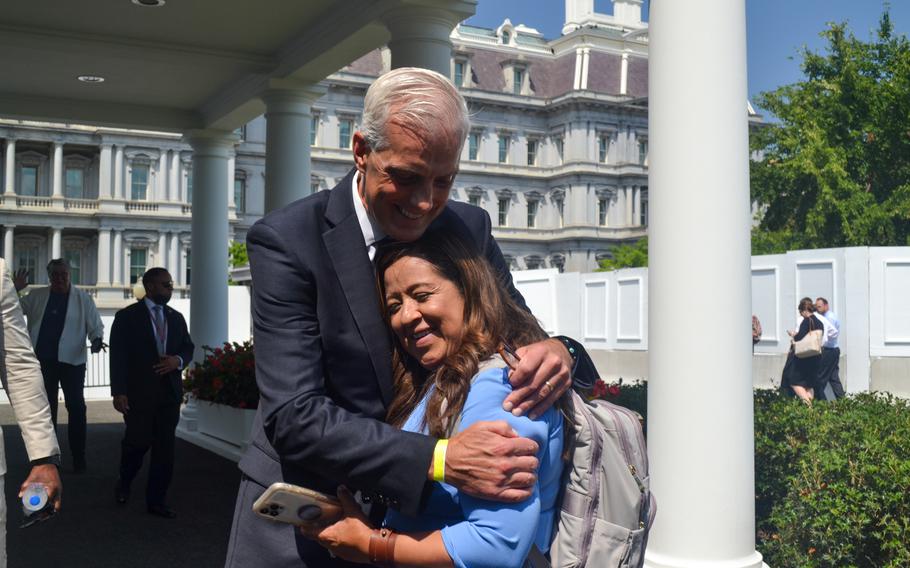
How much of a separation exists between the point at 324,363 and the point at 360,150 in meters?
0.46

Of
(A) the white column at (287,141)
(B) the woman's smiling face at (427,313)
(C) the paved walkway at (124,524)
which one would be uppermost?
(A) the white column at (287,141)

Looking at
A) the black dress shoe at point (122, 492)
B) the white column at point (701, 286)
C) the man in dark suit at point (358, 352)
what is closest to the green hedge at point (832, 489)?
the white column at point (701, 286)

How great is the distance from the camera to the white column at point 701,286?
5.13m

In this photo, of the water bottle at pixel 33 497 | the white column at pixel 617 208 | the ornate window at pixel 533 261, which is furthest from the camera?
the white column at pixel 617 208

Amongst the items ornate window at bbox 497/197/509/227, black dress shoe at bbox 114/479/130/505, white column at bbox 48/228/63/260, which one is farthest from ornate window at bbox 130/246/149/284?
black dress shoe at bbox 114/479/130/505

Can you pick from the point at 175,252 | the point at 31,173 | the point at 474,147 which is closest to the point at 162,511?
the point at 175,252

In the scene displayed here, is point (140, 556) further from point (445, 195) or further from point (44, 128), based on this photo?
point (44, 128)

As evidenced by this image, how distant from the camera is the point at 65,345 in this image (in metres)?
10.9

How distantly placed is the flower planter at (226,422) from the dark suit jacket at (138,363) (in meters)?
2.65

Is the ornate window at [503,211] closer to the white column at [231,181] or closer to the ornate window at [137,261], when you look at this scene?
the white column at [231,181]

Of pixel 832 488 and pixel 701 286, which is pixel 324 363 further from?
pixel 832 488

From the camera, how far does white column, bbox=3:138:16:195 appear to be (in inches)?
2461

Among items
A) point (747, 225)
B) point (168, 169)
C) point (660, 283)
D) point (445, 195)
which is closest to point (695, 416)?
point (660, 283)

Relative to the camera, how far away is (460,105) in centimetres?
209
